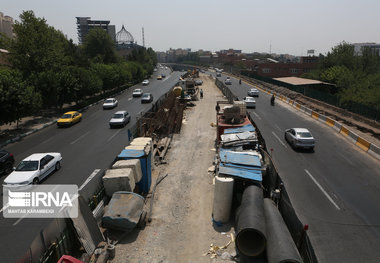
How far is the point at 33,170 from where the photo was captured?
15.2 meters

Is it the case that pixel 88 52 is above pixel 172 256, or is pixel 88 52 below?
above

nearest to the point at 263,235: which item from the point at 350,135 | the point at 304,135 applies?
the point at 304,135

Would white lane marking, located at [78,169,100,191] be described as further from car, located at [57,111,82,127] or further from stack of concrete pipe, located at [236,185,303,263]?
car, located at [57,111,82,127]

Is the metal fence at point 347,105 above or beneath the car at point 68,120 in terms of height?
above

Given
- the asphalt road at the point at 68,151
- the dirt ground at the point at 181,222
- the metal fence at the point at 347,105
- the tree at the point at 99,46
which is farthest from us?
the tree at the point at 99,46

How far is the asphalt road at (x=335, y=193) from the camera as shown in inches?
390

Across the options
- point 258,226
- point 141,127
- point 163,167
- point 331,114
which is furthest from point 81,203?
point 331,114

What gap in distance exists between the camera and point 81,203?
30.4ft

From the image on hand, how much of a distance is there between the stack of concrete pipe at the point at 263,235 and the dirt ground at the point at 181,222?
95 centimetres

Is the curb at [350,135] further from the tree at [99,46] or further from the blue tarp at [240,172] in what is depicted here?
the tree at [99,46]

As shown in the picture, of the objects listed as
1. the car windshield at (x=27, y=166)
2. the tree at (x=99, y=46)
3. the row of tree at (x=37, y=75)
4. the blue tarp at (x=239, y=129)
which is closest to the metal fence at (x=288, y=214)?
the blue tarp at (x=239, y=129)

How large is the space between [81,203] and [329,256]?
9194 mm

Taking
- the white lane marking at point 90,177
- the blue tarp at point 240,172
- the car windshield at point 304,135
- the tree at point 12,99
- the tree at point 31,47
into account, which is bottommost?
the white lane marking at point 90,177

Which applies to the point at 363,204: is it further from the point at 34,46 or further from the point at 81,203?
the point at 34,46
